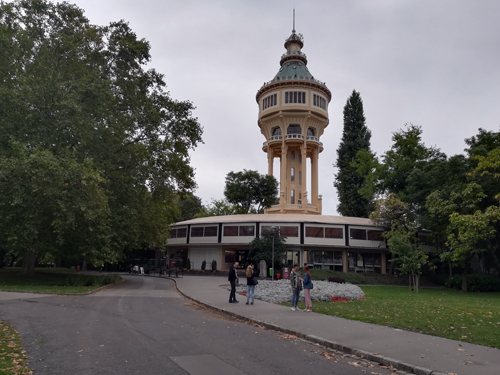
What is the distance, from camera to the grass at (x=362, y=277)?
3673 cm

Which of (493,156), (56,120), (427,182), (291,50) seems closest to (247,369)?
(56,120)

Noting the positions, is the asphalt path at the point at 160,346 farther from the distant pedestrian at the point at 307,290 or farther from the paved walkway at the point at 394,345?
the distant pedestrian at the point at 307,290

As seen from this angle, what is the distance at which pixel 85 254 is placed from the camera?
75.7ft

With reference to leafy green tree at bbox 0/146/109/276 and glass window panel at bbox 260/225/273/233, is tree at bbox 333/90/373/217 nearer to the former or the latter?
glass window panel at bbox 260/225/273/233

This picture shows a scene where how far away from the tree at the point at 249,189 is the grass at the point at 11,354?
179 feet

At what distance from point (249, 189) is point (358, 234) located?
25020mm

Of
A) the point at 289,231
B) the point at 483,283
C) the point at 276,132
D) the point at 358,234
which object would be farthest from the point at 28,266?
the point at 276,132

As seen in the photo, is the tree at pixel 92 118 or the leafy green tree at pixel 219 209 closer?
the tree at pixel 92 118

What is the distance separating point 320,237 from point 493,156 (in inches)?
764

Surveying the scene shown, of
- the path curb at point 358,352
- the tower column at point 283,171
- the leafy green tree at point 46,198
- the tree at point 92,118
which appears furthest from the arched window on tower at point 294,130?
the path curb at point 358,352

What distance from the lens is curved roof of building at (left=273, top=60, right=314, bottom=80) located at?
56844mm

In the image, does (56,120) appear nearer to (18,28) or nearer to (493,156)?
(18,28)

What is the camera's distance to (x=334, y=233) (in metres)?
42.1

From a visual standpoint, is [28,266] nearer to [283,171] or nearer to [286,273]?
[286,273]
